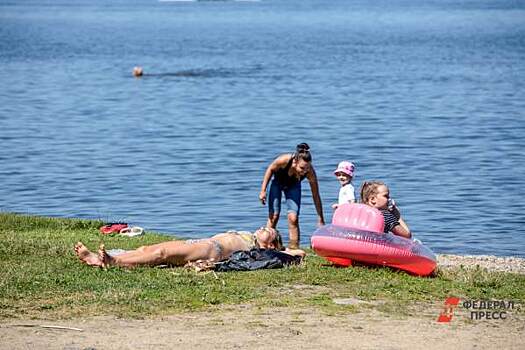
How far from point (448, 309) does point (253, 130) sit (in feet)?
86.1

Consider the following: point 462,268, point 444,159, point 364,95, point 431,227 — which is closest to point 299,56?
point 364,95

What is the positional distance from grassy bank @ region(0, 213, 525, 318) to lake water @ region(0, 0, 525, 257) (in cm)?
634

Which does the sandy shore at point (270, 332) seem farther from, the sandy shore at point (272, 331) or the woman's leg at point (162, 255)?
the woman's leg at point (162, 255)

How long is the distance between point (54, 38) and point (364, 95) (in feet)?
164

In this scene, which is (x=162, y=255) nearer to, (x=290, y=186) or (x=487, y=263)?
(x=290, y=186)

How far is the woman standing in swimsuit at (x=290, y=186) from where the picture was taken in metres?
15.1

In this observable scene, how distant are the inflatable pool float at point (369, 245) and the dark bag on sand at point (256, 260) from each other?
0.44m

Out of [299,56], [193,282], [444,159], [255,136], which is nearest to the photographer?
[193,282]

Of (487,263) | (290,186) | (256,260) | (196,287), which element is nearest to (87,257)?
(196,287)

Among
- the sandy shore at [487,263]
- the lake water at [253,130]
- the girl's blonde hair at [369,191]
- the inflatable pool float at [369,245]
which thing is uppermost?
the girl's blonde hair at [369,191]

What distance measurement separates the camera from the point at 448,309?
10.4 m

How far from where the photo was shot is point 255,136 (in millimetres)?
34938

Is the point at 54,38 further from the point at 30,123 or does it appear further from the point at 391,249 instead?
the point at 391,249

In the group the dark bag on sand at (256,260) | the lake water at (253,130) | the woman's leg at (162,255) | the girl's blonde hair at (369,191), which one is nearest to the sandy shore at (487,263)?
the girl's blonde hair at (369,191)
